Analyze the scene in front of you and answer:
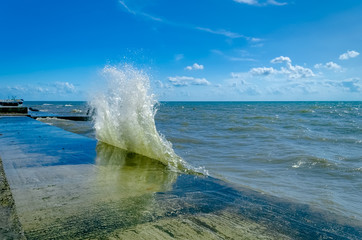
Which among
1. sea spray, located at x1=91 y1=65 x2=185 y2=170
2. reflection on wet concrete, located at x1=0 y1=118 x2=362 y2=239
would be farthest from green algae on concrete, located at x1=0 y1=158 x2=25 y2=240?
sea spray, located at x1=91 y1=65 x2=185 y2=170

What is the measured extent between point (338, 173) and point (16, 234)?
635cm

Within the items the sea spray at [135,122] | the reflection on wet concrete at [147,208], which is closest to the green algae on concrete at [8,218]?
the reflection on wet concrete at [147,208]

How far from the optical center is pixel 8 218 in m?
2.36

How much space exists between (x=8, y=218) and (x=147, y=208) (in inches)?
47.4

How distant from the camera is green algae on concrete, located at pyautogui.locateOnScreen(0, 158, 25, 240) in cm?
206

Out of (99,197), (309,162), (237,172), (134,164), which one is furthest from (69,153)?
(309,162)

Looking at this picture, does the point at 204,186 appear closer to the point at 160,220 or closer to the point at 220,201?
the point at 220,201

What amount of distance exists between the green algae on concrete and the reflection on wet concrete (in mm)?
77

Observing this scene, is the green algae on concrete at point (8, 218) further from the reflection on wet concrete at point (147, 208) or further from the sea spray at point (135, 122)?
the sea spray at point (135, 122)

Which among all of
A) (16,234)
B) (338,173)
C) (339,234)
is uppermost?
(16,234)

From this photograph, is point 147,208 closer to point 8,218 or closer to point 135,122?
point 8,218

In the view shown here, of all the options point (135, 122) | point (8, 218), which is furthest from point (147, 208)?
point (135, 122)

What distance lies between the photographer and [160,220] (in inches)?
98.9

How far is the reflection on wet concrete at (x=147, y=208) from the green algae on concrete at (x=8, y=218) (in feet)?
0.25
